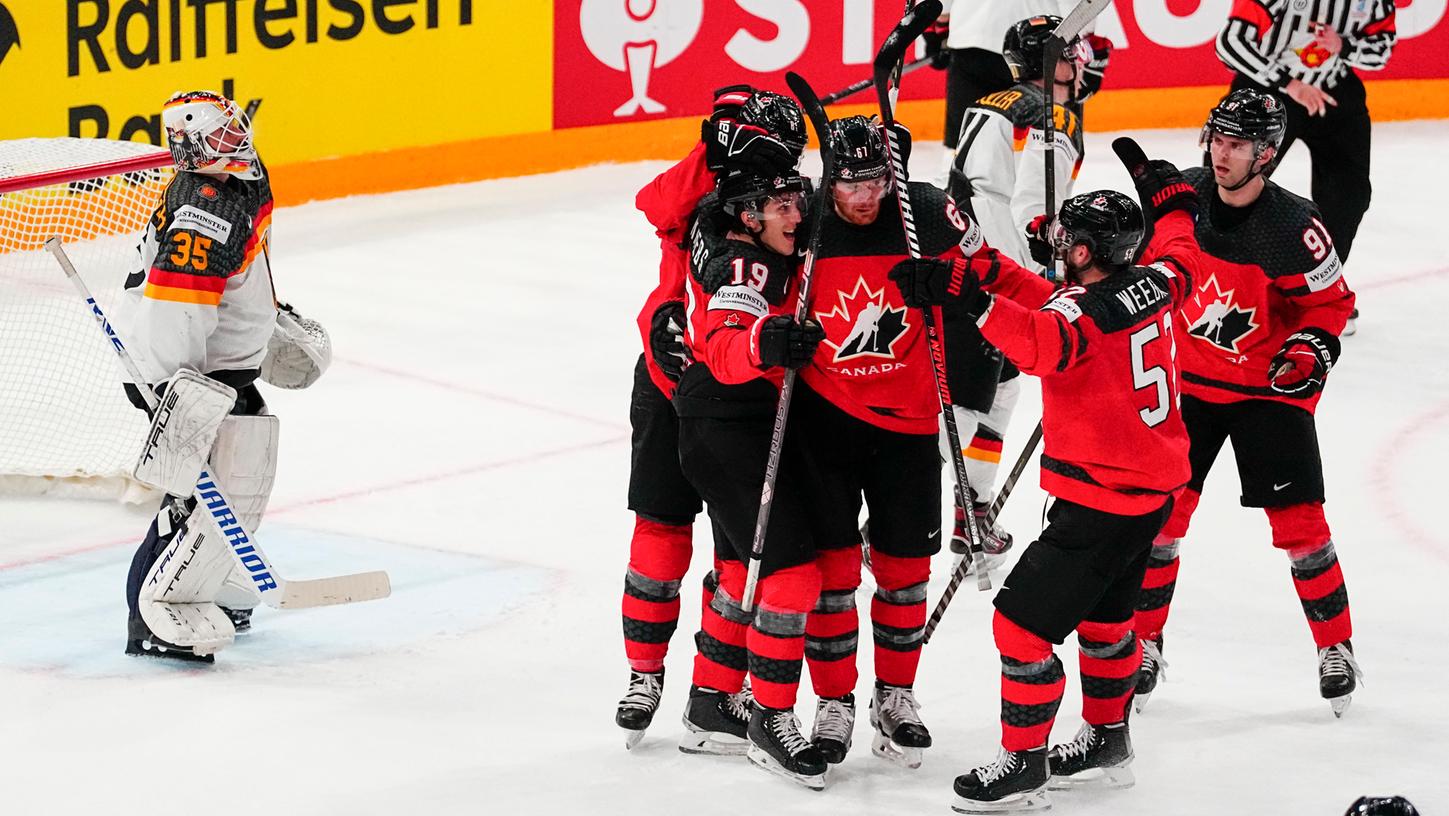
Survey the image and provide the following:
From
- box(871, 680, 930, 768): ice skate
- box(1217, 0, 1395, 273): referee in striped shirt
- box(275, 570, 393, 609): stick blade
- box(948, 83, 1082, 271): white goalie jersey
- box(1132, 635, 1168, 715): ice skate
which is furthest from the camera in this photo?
box(1217, 0, 1395, 273): referee in striped shirt

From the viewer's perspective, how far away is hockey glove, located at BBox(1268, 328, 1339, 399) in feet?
13.4

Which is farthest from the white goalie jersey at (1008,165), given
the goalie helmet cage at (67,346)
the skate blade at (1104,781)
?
the goalie helmet cage at (67,346)

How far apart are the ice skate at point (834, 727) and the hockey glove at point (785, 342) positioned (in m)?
0.77

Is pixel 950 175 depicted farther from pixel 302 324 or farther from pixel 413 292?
pixel 413 292

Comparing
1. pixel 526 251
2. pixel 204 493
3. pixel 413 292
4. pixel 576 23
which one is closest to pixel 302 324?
pixel 204 493

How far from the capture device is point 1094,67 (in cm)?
554

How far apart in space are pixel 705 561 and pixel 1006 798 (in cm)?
159

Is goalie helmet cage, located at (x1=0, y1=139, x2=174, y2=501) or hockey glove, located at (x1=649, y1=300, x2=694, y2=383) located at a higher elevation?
hockey glove, located at (x1=649, y1=300, x2=694, y2=383)

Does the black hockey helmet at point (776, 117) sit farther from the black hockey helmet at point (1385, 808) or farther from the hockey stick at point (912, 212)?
the black hockey helmet at point (1385, 808)

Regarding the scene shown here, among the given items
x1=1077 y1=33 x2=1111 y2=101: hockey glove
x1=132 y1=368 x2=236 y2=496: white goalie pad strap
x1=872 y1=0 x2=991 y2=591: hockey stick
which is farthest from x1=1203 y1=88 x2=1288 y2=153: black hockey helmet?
x1=132 y1=368 x2=236 y2=496: white goalie pad strap

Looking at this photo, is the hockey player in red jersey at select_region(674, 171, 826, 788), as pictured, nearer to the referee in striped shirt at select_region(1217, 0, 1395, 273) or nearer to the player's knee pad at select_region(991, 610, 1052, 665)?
the player's knee pad at select_region(991, 610, 1052, 665)

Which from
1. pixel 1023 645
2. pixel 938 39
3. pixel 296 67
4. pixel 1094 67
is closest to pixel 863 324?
pixel 1023 645

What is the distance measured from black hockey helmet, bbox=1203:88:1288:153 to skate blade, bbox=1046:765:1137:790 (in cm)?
124

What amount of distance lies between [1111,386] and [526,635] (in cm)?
164
